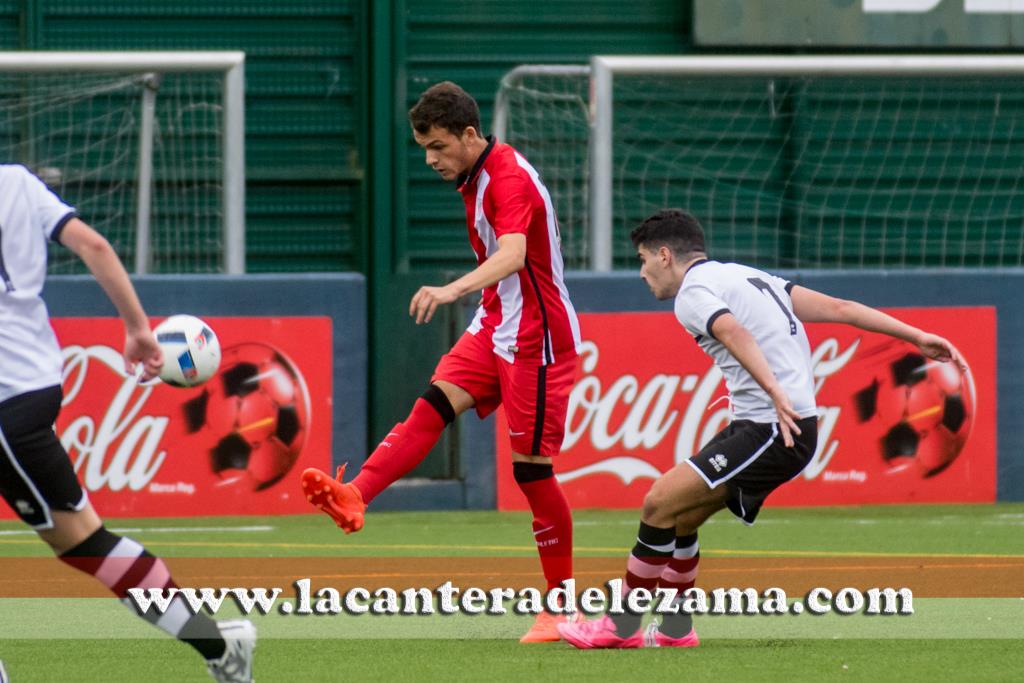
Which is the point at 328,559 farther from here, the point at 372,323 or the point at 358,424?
the point at 372,323

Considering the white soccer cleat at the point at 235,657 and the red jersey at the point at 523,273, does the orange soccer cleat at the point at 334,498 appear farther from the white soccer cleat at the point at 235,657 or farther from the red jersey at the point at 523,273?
the white soccer cleat at the point at 235,657

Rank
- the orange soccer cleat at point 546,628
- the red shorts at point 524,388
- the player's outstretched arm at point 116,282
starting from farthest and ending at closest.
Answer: the red shorts at point 524,388 < the orange soccer cleat at point 546,628 < the player's outstretched arm at point 116,282

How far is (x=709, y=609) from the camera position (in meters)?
7.75

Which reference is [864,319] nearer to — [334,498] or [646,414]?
[334,498]

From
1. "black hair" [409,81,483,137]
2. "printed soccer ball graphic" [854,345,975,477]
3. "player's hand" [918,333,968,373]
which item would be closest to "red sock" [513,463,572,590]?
"black hair" [409,81,483,137]

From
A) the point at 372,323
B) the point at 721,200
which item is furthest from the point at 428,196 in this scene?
the point at 721,200

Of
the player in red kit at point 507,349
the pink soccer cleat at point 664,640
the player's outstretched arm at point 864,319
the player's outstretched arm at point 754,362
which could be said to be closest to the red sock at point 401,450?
the player in red kit at point 507,349

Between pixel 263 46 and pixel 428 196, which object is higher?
pixel 263 46

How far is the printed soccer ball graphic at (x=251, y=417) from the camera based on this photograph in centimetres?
1206

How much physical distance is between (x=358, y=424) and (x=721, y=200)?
5.68m

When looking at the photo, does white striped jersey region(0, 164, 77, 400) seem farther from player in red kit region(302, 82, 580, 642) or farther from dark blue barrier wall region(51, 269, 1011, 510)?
dark blue barrier wall region(51, 269, 1011, 510)

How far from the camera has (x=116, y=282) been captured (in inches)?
190

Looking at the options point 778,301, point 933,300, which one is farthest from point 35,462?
point 933,300

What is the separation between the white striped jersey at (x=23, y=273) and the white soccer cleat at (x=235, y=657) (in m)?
0.88
